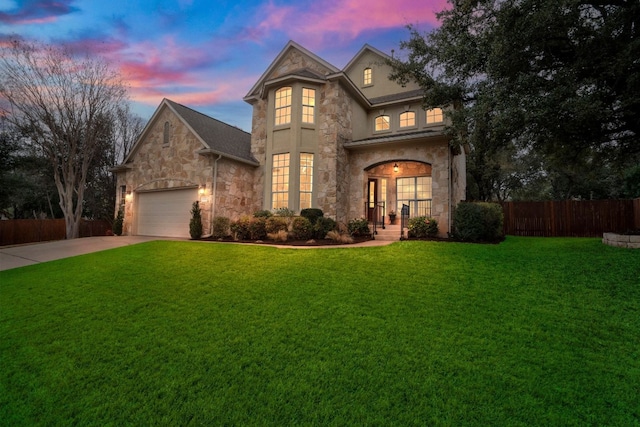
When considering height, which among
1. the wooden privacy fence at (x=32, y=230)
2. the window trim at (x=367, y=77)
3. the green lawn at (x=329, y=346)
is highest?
the window trim at (x=367, y=77)

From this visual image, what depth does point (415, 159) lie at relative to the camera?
1155 cm

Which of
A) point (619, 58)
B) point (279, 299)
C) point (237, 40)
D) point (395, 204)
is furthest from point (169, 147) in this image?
point (619, 58)

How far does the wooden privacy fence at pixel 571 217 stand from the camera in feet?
40.2

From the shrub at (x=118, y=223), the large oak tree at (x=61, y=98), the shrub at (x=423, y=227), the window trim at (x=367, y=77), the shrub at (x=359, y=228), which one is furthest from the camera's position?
the window trim at (x=367, y=77)

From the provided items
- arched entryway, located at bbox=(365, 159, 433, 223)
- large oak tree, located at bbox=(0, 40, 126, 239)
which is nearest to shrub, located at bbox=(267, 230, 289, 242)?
arched entryway, located at bbox=(365, 159, 433, 223)

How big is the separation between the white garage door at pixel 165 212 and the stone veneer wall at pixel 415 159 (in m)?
6.81

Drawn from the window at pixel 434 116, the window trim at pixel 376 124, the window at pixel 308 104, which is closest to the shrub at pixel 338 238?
the window at pixel 308 104

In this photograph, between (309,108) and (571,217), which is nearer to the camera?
(309,108)

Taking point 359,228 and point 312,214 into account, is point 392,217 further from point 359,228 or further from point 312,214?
point 312,214

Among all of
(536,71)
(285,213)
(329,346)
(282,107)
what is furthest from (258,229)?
(536,71)

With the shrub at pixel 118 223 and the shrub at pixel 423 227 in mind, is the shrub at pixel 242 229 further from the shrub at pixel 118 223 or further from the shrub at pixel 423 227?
the shrub at pixel 118 223

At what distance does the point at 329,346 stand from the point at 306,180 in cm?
929

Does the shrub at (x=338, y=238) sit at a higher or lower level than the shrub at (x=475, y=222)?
lower

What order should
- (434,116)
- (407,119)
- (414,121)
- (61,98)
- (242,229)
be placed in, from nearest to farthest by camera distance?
(242,229) < (434,116) < (414,121) < (407,119) < (61,98)
